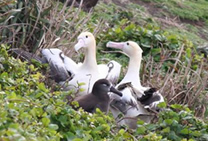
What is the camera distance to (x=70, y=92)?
488 cm

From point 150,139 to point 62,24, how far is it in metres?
3.58

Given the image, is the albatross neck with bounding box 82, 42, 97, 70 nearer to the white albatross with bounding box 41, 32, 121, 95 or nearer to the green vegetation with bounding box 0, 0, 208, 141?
the white albatross with bounding box 41, 32, 121, 95

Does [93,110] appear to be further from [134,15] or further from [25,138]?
[134,15]

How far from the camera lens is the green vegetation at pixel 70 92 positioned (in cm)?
404

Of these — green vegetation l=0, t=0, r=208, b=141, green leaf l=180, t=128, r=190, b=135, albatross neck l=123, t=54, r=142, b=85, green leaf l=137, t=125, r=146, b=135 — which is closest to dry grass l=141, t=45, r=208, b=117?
green vegetation l=0, t=0, r=208, b=141

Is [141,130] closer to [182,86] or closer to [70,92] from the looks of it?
[70,92]

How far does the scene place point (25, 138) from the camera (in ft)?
11.1

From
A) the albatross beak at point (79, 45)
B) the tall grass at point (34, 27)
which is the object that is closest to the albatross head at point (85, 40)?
the albatross beak at point (79, 45)

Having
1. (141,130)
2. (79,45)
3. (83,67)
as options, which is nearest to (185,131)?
(141,130)

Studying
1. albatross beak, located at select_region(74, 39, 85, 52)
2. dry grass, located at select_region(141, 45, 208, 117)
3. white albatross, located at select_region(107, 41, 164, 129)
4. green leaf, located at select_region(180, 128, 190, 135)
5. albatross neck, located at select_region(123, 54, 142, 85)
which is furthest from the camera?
dry grass, located at select_region(141, 45, 208, 117)

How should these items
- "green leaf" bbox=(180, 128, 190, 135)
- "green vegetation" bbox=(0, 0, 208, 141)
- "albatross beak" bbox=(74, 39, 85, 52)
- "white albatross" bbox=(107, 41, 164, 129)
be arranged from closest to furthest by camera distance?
1. "green vegetation" bbox=(0, 0, 208, 141)
2. "green leaf" bbox=(180, 128, 190, 135)
3. "white albatross" bbox=(107, 41, 164, 129)
4. "albatross beak" bbox=(74, 39, 85, 52)

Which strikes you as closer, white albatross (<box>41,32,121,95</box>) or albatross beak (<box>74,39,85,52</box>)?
white albatross (<box>41,32,121,95</box>)

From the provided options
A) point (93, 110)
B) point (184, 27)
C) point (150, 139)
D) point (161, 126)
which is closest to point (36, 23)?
point (93, 110)

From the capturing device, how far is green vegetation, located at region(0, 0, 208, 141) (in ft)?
13.3
